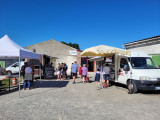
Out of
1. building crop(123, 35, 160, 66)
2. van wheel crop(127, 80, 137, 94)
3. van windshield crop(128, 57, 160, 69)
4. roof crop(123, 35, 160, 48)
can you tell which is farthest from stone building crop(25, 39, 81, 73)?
van wheel crop(127, 80, 137, 94)

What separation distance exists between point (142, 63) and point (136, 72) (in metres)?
1.17

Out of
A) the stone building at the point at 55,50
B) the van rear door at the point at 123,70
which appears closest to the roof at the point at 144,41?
the van rear door at the point at 123,70

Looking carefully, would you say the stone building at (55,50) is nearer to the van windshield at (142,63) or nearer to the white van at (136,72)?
the white van at (136,72)

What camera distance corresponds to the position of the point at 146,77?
662 centimetres

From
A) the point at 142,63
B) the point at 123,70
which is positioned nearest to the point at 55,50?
the point at 123,70

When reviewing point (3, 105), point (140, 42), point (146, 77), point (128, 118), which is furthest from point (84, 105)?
point (140, 42)

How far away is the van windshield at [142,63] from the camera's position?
24.6 ft

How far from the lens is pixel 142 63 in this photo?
7773mm

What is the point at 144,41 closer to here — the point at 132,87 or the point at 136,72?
the point at 136,72

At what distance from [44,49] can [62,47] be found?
353 cm

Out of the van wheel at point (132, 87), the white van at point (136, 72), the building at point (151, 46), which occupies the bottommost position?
the van wheel at point (132, 87)

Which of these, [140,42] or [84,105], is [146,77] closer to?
[84,105]

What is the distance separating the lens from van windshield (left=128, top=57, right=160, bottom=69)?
750 centimetres

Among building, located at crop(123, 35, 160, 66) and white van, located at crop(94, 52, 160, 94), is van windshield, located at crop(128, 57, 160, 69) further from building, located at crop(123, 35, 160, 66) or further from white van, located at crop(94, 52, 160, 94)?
building, located at crop(123, 35, 160, 66)
